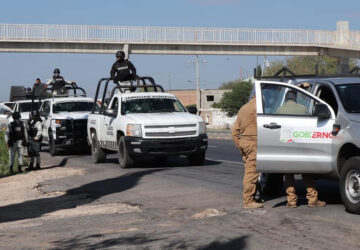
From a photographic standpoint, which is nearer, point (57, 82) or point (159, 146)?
point (159, 146)

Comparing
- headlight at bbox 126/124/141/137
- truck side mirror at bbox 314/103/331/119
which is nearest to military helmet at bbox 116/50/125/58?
headlight at bbox 126/124/141/137

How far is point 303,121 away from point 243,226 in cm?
201

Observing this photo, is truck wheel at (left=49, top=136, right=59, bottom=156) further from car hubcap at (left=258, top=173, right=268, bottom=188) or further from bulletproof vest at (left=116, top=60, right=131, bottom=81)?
car hubcap at (left=258, top=173, right=268, bottom=188)

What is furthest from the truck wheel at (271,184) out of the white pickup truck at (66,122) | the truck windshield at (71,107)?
the truck windshield at (71,107)

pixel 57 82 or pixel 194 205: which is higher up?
pixel 57 82

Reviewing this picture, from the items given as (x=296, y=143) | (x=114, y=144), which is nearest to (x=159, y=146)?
(x=114, y=144)

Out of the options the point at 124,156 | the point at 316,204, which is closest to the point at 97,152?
Answer: the point at 124,156

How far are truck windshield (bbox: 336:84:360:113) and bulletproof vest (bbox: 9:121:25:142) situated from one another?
447 inches

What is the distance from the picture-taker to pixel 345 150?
1028 centimetres

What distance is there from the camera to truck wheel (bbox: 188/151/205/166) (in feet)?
61.8

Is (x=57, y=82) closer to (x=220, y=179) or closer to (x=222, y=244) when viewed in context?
(x=220, y=179)

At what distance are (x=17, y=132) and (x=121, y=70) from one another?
131 inches

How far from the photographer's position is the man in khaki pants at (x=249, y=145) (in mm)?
10516

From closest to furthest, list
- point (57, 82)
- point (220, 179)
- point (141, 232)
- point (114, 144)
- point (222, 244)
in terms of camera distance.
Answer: point (222, 244)
point (141, 232)
point (220, 179)
point (114, 144)
point (57, 82)
